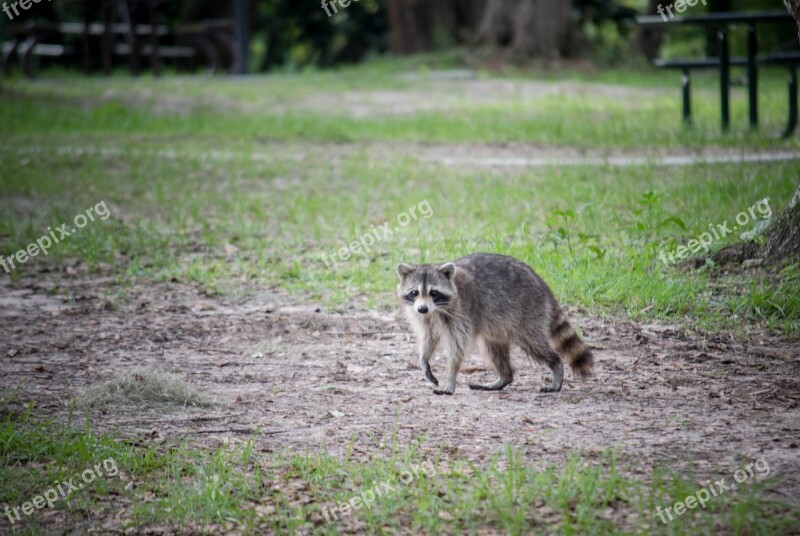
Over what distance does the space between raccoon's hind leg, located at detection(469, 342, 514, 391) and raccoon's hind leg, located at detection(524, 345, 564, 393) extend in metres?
0.17

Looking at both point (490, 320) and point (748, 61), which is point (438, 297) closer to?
point (490, 320)

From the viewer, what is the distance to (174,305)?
7578mm

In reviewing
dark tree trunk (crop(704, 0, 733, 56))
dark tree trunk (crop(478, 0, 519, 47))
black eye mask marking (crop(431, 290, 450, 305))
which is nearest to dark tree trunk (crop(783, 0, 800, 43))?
black eye mask marking (crop(431, 290, 450, 305))

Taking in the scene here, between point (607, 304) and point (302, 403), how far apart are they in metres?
2.47

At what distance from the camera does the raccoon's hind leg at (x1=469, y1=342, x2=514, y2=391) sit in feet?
19.7

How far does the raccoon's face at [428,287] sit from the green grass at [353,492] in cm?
114

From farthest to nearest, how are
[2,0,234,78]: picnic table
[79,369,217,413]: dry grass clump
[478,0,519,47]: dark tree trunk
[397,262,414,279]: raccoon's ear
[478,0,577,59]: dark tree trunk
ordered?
1. [478,0,519,47]: dark tree trunk
2. [478,0,577,59]: dark tree trunk
3. [2,0,234,78]: picnic table
4. [397,262,414,279]: raccoon's ear
5. [79,369,217,413]: dry grass clump

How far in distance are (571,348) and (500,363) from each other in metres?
0.45

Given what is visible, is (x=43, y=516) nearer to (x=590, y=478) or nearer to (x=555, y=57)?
(x=590, y=478)

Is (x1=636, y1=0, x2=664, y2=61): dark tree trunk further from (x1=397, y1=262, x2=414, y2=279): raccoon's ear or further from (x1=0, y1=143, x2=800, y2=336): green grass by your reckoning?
(x1=397, y1=262, x2=414, y2=279): raccoon's ear

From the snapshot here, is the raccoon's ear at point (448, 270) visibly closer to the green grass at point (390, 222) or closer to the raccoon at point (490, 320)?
the raccoon at point (490, 320)

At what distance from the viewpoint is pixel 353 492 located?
4.44 meters

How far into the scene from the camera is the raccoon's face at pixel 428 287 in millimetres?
5808

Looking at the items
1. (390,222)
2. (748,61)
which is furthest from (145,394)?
(748,61)
